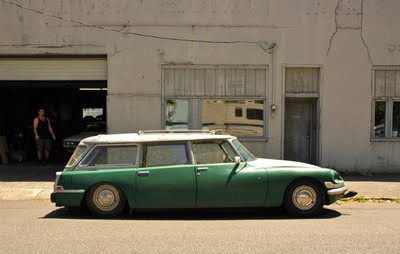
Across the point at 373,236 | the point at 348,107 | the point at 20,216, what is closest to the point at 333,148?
the point at 348,107

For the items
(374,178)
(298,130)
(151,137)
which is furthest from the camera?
(298,130)

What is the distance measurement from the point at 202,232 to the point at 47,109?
53.6 feet

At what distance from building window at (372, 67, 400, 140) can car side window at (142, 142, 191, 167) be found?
6.81 m

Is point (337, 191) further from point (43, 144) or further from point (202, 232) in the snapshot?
point (43, 144)

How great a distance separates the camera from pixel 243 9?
11.8 metres

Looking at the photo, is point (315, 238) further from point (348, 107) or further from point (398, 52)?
point (398, 52)

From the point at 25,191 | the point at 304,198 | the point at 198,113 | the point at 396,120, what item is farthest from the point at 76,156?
the point at 396,120

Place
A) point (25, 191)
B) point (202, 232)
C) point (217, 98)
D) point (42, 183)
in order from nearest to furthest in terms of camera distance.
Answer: point (202, 232), point (25, 191), point (42, 183), point (217, 98)

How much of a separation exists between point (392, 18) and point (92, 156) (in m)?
8.88

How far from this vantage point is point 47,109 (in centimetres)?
2077

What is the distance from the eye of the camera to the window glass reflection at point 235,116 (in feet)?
39.5

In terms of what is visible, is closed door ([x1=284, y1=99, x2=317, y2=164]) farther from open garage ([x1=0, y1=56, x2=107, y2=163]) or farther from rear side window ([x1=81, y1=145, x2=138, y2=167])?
rear side window ([x1=81, y1=145, x2=138, y2=167])

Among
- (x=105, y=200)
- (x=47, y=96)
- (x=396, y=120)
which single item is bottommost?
(x=105, y=200)

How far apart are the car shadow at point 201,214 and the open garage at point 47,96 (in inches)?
206
